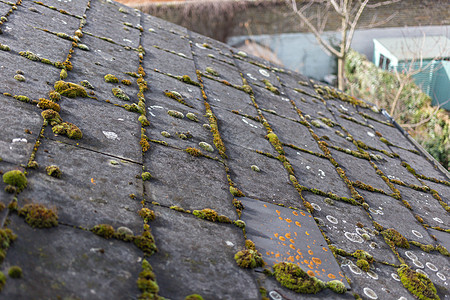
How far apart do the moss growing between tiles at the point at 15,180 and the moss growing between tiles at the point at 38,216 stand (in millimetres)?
189

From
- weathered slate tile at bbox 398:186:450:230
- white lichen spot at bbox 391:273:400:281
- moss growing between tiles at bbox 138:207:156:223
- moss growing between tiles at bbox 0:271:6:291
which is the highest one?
moss growing between tiles at bbox 0:271:6:291

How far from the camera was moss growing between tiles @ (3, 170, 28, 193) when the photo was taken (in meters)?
2.66

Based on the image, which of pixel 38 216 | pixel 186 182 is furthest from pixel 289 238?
pixel 38 216

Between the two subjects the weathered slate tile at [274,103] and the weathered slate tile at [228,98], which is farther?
the weathered slate tile at [274,103]

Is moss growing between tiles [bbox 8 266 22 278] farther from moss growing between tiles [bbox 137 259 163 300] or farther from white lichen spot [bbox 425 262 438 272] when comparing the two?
white lichen spot [bbox 425 262 438 272]

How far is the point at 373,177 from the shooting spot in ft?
18.4

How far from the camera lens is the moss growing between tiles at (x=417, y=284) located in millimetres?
3545

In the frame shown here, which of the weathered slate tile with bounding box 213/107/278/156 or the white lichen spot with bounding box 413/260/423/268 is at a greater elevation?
the weathered slate tile with bounding box 213/107/278/156

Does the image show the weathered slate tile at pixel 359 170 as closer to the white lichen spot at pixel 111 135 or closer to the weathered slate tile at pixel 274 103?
the weathered slate tile at pixel 274 103

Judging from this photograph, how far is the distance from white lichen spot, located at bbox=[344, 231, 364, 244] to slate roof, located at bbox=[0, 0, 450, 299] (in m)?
0.02

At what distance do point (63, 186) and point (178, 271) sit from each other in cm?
95

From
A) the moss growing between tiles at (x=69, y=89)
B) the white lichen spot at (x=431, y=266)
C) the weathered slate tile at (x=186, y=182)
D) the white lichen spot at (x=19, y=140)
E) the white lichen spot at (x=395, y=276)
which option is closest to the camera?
the white lichen spot at (x=19, y=140)

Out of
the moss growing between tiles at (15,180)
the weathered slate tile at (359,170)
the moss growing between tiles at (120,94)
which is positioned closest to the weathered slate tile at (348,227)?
the weathered slate tile at (359,170)

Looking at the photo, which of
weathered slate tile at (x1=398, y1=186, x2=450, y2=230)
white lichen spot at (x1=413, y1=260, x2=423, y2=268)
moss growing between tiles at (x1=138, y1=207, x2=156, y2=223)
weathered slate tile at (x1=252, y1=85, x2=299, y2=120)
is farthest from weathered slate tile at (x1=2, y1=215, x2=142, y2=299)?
weathered slate tile at (x1=252, y1=85, x2=299, y2=120)
